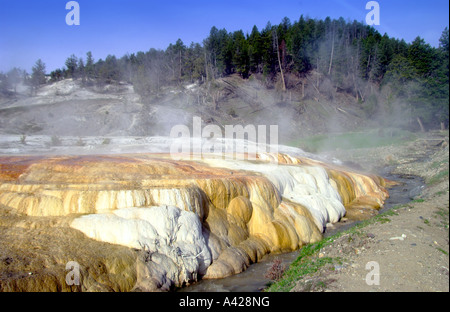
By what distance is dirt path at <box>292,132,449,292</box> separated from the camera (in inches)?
276

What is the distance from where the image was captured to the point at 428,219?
11039mm

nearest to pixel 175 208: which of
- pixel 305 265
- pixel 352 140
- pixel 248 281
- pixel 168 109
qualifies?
pixel 248 281

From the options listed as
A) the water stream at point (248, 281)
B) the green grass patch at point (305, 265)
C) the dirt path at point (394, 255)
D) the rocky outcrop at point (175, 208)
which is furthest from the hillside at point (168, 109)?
the dirt path at point (394, 255)

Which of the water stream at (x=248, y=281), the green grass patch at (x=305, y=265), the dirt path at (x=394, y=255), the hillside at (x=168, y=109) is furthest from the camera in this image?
the hillside at (x=168, y=109)

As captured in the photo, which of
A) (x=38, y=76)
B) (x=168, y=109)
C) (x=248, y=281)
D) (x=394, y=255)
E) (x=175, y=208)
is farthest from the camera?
(x=38, y=76)

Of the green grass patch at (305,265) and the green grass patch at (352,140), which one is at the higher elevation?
the green grass patch at (352,140)

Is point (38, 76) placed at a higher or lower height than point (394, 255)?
higher

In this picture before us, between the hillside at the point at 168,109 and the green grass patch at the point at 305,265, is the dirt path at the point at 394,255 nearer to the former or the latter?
the green grass patch at the point at 305,265

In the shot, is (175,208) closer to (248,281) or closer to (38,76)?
(248,281)

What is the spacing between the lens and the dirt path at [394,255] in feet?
23.0

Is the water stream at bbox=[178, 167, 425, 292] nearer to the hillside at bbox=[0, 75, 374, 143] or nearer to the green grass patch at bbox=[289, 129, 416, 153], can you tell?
the green grass patch at bbox=[289, 129, 416, 153]

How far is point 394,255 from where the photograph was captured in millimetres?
8234

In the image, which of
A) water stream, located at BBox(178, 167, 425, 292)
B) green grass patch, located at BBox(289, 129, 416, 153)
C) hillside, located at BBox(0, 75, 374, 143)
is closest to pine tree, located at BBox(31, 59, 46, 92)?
hillside, located at BBox(0, 75, 374, 143)

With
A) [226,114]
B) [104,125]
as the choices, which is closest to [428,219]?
[104,125]
